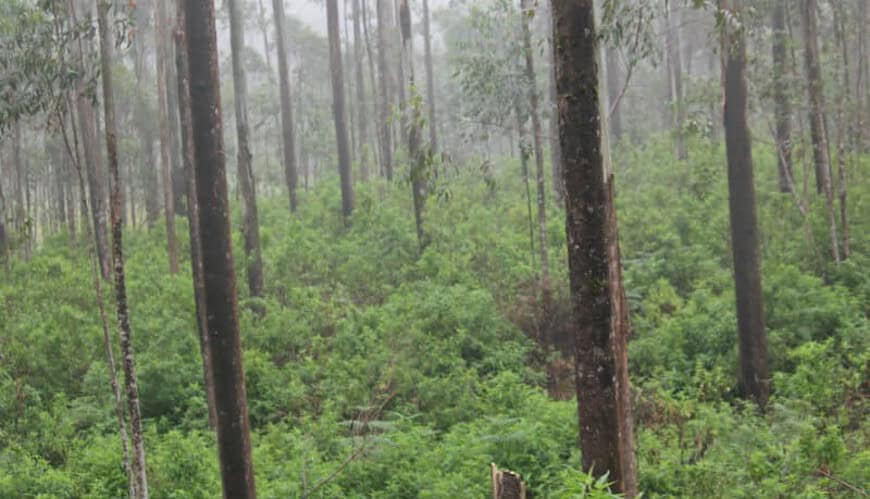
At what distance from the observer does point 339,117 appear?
21.1m

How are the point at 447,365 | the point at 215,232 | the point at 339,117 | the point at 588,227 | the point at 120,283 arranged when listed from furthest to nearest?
1. the point at 339,117
2. the point at 447,365
3. the point at 120,283
4. the point at 215,232
5. the point at 588,227

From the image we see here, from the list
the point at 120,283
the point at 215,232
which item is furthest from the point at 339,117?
the point at 215,232

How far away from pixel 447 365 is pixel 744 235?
4.78 meters

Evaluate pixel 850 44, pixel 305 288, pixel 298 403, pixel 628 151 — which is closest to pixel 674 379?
pixel 298 403

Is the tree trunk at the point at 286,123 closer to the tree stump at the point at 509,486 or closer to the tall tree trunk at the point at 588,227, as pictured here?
the tall tree trunk at the point at 588,227

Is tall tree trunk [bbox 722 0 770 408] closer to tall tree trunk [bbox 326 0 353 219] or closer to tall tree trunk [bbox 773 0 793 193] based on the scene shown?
tall tree trunk [bbox 773 0 793 193]

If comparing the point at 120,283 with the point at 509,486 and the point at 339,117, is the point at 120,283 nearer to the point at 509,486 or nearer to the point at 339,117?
the point at 509,486

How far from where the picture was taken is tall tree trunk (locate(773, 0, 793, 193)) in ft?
50.2

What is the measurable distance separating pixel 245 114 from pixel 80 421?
276 inches

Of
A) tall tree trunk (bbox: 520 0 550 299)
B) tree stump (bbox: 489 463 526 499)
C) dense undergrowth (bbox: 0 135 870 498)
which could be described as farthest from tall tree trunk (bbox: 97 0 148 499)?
tall tree trunk (bbox: 520 0 550 299)

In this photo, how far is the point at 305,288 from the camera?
15258mm

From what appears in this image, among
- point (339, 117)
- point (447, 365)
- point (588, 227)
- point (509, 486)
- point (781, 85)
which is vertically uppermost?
point (339, 117)

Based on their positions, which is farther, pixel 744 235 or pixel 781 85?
pixel 781 85

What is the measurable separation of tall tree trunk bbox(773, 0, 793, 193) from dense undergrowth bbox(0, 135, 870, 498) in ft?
4.90
